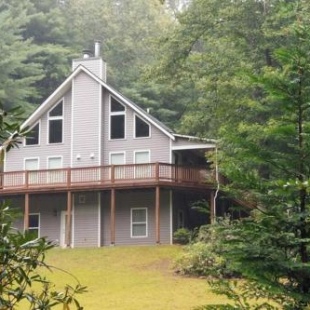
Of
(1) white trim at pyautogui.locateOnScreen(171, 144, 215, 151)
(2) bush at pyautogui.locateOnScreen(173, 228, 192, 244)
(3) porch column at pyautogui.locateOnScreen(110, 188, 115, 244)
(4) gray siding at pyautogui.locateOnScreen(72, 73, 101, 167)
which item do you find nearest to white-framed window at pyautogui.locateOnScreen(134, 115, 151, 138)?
(1) white trim at pyautogui.locateOnScreen(171, 144, 215, 151)

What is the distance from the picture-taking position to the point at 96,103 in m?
29.8

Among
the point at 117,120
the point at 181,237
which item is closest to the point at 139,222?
the point at 181,237

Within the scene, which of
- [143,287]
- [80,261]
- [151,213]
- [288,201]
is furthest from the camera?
[151,213]

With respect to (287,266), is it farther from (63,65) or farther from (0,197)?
(63,65)

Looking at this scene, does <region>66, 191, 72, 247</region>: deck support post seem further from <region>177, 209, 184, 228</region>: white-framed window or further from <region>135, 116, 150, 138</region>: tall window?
<region>177, 209, 184, 228</region>: white-framed window

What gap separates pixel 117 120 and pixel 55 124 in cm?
304

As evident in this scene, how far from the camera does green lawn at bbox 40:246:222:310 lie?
1448 centimetres

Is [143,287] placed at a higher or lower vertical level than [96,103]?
lower

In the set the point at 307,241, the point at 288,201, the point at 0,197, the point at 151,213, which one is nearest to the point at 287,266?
the point at 307,241

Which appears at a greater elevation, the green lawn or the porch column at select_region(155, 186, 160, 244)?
the porch column at select_region(155, 186, 160, 244)

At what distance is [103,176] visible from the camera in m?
27.7

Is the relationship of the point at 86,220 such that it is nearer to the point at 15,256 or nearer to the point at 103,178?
the point at 103,178

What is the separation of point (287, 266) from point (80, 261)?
19.7m

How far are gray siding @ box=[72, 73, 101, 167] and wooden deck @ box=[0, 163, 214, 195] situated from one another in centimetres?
167
